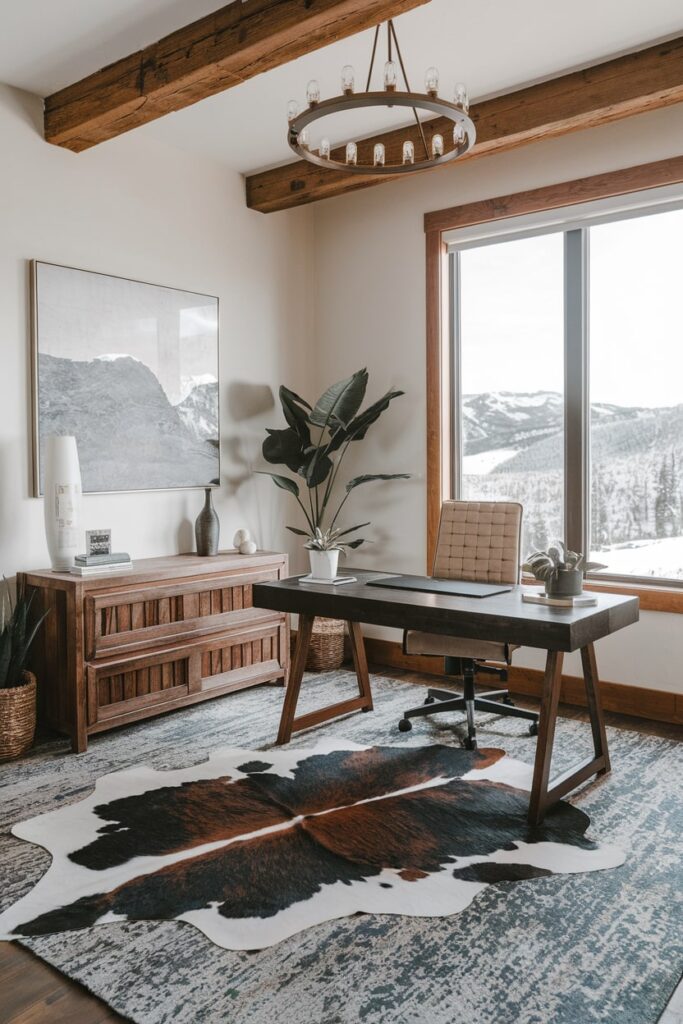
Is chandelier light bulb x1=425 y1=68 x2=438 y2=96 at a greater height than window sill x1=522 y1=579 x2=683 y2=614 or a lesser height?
greater

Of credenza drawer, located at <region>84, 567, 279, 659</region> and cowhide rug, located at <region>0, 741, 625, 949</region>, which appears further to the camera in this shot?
credenza drawer, located at <region>84, 567, 279, 659</region>

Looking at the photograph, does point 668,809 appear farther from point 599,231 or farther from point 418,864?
point 599,231

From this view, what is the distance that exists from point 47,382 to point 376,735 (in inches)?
87.8

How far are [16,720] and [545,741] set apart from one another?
83.6 inches

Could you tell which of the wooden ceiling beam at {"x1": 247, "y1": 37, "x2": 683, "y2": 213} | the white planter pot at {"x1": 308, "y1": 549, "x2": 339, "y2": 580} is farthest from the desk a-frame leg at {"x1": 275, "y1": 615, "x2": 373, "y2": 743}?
the wooden ceiling beam at {"x1": 247, "y1": 37, "x2": 683, "y2": 213}

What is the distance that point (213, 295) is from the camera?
15.0 feet

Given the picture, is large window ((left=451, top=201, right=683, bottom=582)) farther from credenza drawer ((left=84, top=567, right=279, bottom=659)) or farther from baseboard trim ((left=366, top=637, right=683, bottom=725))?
credenza drawer ((left=84, top=567, right=279, bottom=659))

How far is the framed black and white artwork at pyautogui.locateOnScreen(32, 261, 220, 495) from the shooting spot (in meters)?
3.74

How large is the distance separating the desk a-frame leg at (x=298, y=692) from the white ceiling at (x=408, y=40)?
→ 242 centimetres

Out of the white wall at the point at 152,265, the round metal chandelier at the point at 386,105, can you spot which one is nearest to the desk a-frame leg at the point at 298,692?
the white wall at the point at 152,265

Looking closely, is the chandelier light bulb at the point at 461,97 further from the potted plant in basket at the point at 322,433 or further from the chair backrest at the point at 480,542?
the potted plant in basket at the point at 322,433

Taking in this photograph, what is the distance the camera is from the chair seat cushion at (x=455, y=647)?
10.8 feet

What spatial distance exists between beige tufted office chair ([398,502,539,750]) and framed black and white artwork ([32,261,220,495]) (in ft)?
4.92

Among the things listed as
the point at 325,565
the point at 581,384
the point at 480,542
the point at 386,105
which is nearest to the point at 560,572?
the point at 480,542
